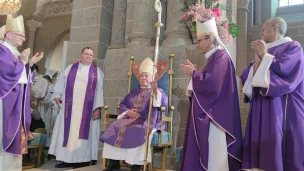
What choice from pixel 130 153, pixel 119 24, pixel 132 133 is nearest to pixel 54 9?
pixel 119 24

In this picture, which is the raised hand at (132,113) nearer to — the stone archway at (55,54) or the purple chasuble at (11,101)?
the purple chasuble at (11,101)

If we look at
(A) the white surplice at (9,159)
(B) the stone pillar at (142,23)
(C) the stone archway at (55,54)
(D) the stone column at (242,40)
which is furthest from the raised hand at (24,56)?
(C) the stone archway at (55,54)

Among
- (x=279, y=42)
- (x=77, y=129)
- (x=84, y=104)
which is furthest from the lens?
(x=84, y=104)

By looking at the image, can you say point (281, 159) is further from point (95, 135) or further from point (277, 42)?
point (95, 135)

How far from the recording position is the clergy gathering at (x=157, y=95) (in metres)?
2.81

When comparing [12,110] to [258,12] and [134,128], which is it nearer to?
[134,128]

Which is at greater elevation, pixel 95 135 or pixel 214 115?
pixel 214 115

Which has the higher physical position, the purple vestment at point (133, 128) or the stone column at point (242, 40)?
the stone column at point (242, 40)

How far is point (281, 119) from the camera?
276 centimetres

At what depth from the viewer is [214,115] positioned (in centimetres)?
303

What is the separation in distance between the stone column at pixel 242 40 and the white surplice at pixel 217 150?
5315 millimetres

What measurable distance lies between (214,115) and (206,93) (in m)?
0.22

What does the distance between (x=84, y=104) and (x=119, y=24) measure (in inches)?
70.5

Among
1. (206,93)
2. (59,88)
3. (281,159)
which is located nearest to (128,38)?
(59,88)
